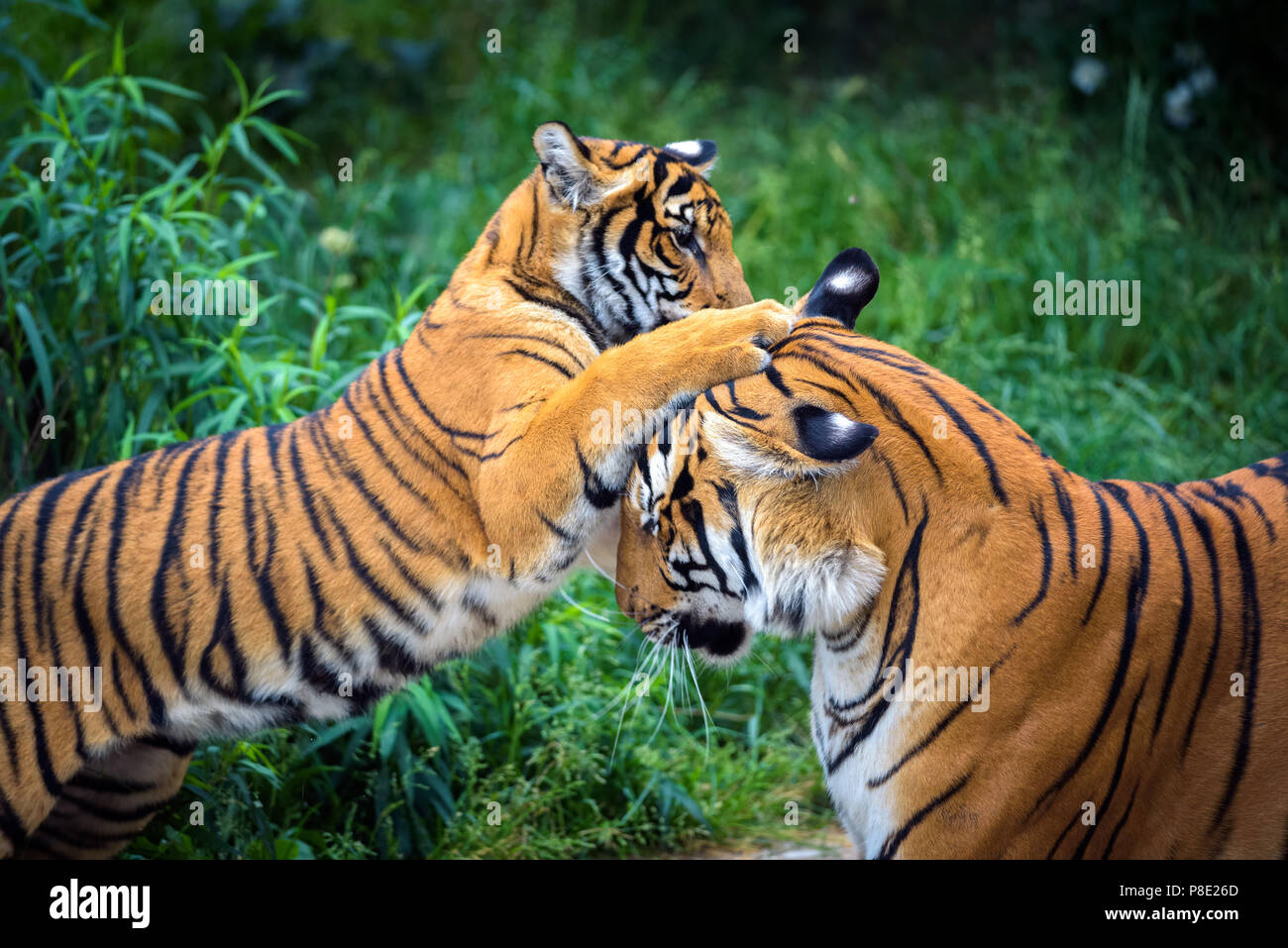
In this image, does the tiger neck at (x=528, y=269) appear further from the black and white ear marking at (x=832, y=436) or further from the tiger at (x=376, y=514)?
the black and white ear marking at (x=832, y=436)

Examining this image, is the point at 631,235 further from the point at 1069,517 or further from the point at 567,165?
the point at 1069,517

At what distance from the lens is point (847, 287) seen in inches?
99.8

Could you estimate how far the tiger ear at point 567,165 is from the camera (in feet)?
9.83

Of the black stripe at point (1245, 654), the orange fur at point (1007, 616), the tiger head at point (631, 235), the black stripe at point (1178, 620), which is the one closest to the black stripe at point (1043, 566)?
the orange fur at point (1007, 616)

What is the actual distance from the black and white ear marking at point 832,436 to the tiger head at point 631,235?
107 cm

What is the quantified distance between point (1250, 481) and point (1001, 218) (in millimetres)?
3782

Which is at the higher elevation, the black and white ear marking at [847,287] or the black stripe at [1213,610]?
the black and white ear marking at [847,287]

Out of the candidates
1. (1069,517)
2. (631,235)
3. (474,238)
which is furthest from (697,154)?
(474,238)

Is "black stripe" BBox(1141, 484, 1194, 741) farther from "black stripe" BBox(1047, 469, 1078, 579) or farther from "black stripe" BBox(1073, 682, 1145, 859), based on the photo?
"black stripe" BBox(1047, 469, 1078, 579)

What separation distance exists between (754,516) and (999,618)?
0.47 m

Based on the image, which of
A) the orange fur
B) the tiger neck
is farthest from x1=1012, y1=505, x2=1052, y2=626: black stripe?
the tiger neck

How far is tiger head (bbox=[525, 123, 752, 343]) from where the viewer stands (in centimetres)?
306

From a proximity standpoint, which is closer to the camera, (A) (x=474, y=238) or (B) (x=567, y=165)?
(B) (x=567, y=165)

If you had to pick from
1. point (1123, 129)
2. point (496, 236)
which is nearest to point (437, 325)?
point (496, 236)
